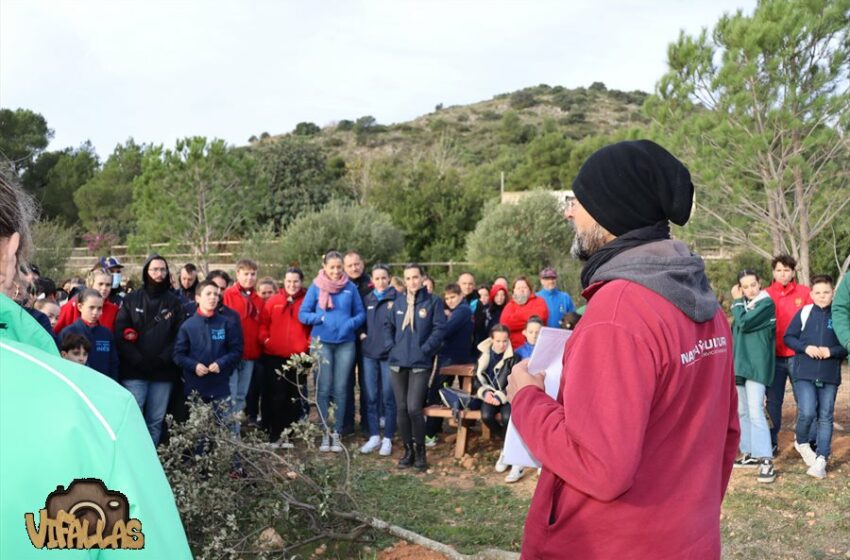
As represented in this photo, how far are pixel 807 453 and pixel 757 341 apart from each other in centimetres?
124

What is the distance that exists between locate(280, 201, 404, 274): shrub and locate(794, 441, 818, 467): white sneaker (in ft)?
56.9

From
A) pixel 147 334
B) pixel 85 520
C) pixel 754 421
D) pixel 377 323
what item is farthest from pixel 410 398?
pixel 85 520

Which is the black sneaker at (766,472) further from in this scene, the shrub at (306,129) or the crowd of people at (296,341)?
the shrub at (306,129)

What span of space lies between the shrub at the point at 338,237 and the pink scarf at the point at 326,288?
1470 cm

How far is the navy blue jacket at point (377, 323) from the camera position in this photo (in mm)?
8625

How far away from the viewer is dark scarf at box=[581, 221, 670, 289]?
6.38 ft

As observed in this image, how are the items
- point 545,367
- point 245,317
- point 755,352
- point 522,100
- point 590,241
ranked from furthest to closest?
point 522,100 → point 245,317 → point 755,352 → point 545,367 → point 590,241

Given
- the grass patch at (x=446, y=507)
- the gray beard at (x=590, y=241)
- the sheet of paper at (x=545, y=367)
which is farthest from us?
the grass patch at (x=446, y=507)

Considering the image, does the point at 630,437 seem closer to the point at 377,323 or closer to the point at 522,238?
the point at 377,323

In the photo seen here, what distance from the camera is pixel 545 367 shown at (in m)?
2.29

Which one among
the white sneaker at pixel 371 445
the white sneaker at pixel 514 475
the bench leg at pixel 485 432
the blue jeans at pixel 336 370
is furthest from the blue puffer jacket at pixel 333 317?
the white sneaker at pixel 514 475

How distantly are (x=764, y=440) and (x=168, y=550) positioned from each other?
7.21 meters

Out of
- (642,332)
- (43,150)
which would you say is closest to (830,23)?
(642,332)

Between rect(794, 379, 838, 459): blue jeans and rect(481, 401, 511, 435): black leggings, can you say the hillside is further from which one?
rect(794, 379, 838, 459): blue jeans
